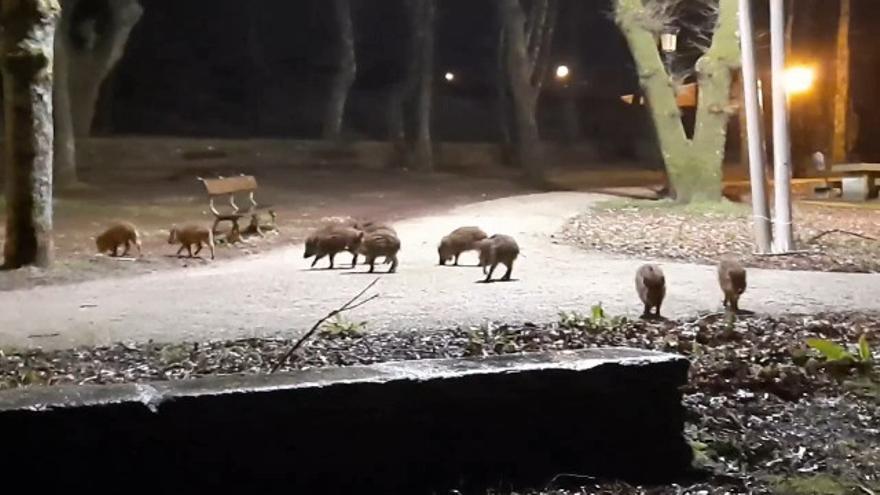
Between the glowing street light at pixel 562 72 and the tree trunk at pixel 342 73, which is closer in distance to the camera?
the tree trunk at pixel 342 73

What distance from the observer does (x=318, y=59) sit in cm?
4272

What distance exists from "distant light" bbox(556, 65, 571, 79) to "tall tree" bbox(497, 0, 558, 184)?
11.4 m

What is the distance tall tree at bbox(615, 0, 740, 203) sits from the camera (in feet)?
64.8

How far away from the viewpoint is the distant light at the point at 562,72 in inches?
1727

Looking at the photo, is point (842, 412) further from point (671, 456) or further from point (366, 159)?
point (366, 159)

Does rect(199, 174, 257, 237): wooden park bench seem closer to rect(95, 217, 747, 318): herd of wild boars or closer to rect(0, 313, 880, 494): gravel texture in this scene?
rect(95, 217, 747, 318): herd of wild boars

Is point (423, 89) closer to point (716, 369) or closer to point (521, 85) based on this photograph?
point (521, 85)

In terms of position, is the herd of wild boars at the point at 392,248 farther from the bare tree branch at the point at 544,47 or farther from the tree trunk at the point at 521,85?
the bare tree branch at the point at 544,47

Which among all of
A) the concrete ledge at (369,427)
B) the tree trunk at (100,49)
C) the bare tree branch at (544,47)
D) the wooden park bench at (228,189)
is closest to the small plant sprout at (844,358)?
the concrete ledge at (369,427)

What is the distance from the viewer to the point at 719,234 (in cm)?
1647

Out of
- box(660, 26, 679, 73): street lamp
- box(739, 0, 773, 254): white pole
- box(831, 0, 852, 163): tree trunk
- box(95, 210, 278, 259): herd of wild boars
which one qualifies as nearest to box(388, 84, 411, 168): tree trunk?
box(831, 0, 852, 163): tree trunk

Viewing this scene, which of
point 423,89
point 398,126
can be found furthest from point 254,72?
point 423,89

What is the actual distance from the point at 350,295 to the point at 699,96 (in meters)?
11.6

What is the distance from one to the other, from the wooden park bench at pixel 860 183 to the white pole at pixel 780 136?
10.7 metres
